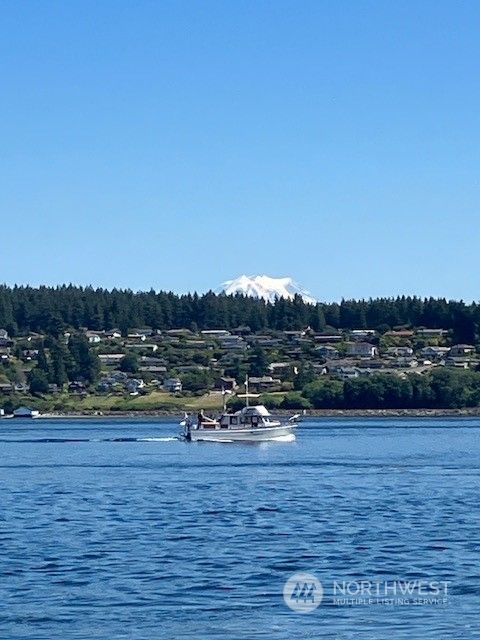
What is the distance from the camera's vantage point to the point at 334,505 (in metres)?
44.5

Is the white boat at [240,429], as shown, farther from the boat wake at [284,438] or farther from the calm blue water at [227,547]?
the calm blue water at [227,547]

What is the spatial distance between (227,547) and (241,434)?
6749cm

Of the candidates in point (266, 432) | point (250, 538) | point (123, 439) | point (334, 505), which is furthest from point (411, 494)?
point (123, 439)

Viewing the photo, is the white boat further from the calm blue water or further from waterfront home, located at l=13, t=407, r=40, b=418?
waterfront home, located at l=13, t=407, r=40, b=418

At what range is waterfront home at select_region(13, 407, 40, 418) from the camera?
19448cm

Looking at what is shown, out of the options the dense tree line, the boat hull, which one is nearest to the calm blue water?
the boat hull
